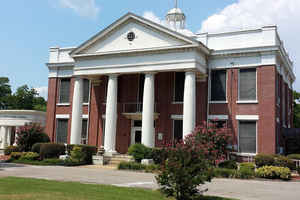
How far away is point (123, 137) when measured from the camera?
29109mm

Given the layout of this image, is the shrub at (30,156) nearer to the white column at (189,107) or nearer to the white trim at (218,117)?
the white column at (189,107)

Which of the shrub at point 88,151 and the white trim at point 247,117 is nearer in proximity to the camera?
the white trim at point 247,117

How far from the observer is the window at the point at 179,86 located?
27484 millimetres

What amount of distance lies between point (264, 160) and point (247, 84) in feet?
20.6

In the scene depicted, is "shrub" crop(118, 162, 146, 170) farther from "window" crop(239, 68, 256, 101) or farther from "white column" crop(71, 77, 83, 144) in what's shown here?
"window" crop(239, 68, 256, 101)

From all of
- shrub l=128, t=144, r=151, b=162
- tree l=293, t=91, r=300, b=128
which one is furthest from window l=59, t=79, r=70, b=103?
tree l=293, t=91, r=300, b=128

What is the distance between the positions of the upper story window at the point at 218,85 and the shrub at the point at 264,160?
586cm

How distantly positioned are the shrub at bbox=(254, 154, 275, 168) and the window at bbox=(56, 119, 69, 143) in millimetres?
17510

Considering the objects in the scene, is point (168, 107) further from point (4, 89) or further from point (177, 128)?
point (4, 89)

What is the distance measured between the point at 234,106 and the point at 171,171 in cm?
1587

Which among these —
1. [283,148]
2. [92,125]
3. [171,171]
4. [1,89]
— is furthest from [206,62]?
[1,89]

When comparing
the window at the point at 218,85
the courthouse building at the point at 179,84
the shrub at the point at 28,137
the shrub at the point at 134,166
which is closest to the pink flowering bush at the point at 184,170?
the shrub at the point at 134,166

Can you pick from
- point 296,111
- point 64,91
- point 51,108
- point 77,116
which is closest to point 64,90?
point 64,91

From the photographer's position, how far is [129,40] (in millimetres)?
26797
